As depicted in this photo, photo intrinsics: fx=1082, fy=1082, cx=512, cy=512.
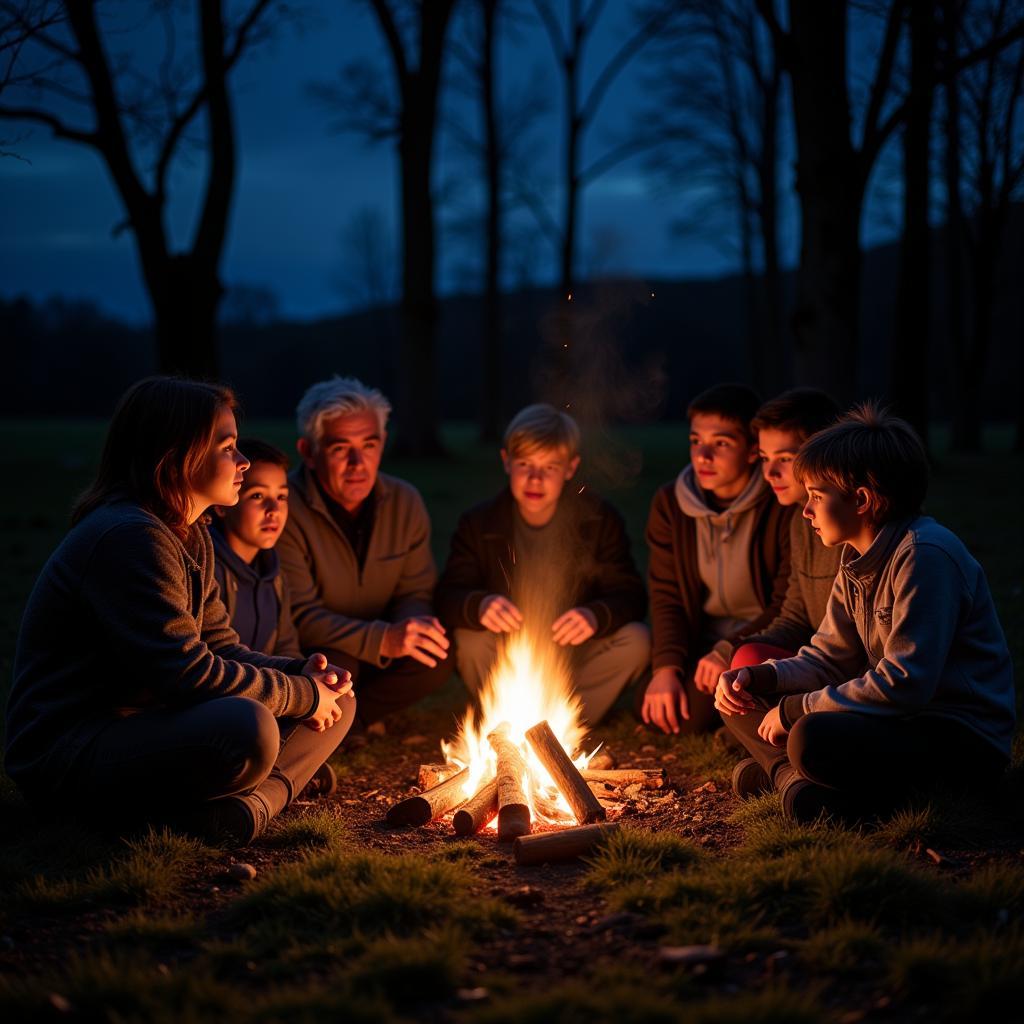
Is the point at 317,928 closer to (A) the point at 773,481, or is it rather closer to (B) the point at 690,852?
(B) the point at 690,852

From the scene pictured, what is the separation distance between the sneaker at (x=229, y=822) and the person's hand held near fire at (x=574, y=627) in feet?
6.84

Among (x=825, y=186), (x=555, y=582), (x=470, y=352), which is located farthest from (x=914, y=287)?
(x=470, y=352)

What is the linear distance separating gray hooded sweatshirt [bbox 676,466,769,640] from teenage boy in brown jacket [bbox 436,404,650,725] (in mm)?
435

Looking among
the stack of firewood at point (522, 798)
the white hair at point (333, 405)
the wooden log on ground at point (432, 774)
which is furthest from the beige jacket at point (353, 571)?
the stack of firewood at point (522, 798)

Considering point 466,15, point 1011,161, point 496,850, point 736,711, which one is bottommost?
point 496,850

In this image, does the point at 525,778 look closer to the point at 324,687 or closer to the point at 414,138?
the point at 324,687

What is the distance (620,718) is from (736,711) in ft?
5.87

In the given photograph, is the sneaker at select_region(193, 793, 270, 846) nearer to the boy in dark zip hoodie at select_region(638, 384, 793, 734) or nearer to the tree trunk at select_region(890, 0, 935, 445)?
the boy in dark zip hoodie at select_region(638, 384, 793, 734)

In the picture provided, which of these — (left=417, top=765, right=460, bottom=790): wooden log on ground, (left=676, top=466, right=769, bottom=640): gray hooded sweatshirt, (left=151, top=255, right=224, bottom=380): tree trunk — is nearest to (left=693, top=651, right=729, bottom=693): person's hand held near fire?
(left=676, top=466, right=769, bottom=640): gray hooded sweatshirt

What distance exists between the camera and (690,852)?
3840mm

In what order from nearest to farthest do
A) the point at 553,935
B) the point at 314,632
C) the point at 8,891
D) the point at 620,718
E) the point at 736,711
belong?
the point at 553,935
the point at 8,891
the point at 736,711
the point at 314,632
the point at 620,718

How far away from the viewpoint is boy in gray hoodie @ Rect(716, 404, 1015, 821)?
3852 mm

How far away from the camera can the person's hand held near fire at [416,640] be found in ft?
18.1

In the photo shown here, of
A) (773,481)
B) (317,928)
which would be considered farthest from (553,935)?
(773,481)
